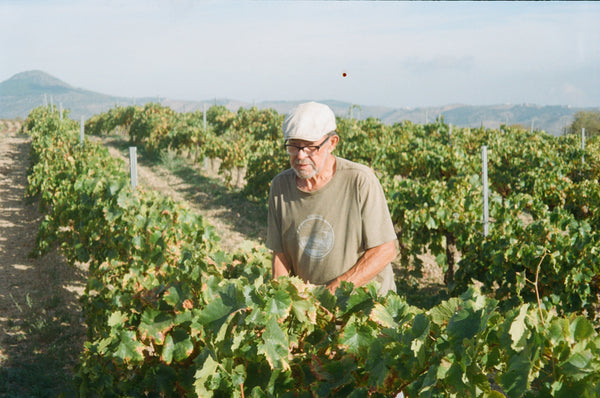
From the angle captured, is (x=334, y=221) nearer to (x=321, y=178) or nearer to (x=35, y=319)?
(x=321, y=178)

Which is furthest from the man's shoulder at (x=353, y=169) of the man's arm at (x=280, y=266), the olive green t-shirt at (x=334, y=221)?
the man's arm at (x=280, y=266)

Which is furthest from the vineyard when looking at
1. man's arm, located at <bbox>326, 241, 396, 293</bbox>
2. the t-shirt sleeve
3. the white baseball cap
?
the white baseball cap

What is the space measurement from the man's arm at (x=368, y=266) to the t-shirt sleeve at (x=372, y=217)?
3cm

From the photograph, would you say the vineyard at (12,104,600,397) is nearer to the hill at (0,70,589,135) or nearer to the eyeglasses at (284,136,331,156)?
the eyeglasses at (284,136,331,156)

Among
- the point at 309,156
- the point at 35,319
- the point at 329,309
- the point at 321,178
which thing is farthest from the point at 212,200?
the point at 329,309

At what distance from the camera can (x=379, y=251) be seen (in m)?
2.38

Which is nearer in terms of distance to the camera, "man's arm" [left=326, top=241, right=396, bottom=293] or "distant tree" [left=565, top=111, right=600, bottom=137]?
"man's arm" [left=326, top=241, right=396, bottom=293]

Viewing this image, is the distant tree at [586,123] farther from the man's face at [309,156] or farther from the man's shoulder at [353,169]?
the man's face at [309,156]

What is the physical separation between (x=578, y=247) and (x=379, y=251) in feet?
10.7

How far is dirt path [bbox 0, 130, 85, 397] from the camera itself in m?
4.45

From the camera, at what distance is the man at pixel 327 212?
7.66 feet

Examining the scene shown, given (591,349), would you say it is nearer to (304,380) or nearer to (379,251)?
(304,380)

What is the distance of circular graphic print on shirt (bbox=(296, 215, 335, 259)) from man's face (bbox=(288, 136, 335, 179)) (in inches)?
8.9

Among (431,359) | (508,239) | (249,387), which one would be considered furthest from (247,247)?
(508,239)
